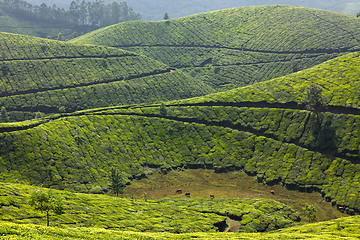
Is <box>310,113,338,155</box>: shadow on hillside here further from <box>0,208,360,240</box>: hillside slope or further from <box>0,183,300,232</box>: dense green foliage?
<box>0,208,360,240</box>: hillside slope

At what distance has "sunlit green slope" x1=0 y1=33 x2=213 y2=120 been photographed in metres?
126

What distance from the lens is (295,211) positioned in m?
72.6

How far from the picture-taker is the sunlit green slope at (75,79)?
126000 millimetres

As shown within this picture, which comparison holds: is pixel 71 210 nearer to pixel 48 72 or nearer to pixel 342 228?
pixel 342 228

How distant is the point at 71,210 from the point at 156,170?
41.1 metres

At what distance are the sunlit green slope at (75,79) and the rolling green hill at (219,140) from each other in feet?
88.6

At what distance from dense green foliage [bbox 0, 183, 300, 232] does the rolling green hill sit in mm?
16687

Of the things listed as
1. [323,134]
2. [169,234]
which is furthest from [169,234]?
[323,134]

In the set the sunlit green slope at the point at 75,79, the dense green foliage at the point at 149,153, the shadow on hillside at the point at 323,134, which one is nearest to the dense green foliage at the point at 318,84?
the shadow on hillside at the point at 323,134

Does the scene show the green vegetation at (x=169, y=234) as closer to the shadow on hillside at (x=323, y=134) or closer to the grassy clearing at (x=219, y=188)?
the grassy clearing at (x=219, y=188)

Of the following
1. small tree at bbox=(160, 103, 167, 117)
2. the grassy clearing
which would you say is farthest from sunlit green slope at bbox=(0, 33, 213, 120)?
the grassy clearing

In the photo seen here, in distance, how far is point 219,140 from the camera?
104 meters

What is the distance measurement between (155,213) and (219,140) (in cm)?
4629

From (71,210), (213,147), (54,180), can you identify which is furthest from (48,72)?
(71,210)
